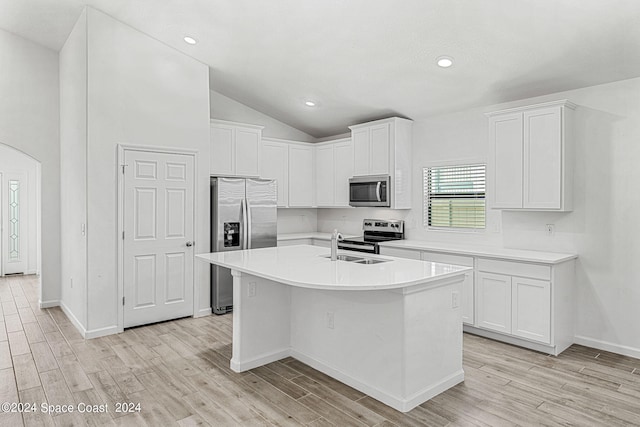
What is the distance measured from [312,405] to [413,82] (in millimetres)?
3529

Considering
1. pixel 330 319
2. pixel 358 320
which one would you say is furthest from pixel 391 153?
pixel 358 320

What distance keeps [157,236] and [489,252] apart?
3688 millimetres

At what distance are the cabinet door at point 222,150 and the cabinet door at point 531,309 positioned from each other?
12.4 feet

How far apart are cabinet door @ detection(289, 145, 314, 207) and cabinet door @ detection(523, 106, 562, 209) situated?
11.4 ft

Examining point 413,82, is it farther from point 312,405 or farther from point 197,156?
point 312,405

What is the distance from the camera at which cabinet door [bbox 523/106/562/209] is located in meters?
4.01

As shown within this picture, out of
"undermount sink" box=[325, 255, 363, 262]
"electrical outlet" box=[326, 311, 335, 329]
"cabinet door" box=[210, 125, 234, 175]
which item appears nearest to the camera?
"electrical outlet" box=[326, 311, 335, 329]

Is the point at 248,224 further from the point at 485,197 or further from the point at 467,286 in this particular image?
the point at 485,197

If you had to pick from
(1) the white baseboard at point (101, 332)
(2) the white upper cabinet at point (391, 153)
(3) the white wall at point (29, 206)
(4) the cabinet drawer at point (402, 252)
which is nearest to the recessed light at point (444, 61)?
(2) the white upper cabinet at point (391, 153)

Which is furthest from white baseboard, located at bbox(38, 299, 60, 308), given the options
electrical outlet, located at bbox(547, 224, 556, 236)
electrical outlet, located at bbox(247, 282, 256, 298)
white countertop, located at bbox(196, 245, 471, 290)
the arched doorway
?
electrical outlet, located at bbox(547, 224, 556, 236)

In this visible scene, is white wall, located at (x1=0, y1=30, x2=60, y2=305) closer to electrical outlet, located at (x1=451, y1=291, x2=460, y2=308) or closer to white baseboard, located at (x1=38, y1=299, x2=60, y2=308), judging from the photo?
white baseboard, located at (x1=38, y1=299, x2=60, y2=308)

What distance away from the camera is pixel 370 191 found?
18.9 ft

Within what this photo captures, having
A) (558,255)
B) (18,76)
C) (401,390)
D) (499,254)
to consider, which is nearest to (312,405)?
(401,390)

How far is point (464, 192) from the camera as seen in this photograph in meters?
5.22
